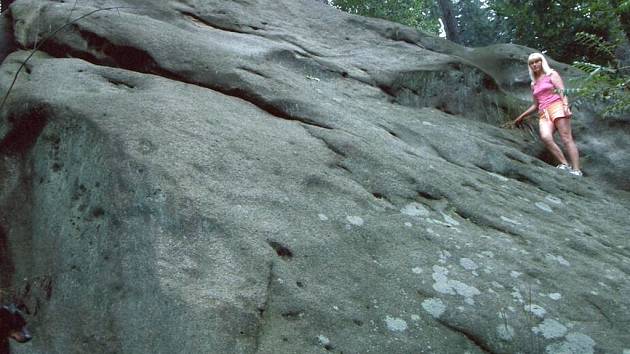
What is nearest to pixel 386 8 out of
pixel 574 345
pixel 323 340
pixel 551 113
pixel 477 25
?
pixel 477 25

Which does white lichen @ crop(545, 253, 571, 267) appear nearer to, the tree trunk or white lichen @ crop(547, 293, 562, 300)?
white lichen @ crop(547, 293, 562, 300)

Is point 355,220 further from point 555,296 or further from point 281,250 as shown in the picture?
point 555,296

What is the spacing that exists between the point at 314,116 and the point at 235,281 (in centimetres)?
277

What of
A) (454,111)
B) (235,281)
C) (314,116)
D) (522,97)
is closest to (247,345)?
(235,281)

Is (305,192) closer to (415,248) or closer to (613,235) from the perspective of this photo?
(415,248)

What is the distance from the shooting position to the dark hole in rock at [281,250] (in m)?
3.81

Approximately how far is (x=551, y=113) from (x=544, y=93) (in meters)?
0.37

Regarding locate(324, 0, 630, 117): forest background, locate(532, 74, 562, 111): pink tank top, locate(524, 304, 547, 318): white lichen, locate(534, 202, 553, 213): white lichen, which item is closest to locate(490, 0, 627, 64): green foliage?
locate(324, 0, 630, 117): forest background

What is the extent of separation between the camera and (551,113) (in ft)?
27.5

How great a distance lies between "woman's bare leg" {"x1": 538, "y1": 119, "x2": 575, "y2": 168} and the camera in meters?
8.05

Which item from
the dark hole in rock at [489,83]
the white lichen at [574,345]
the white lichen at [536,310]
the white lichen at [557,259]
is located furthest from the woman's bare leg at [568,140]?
the white lichen at [574,345]

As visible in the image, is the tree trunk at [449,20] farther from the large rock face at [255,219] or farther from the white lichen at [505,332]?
the white lichen at [505,332]

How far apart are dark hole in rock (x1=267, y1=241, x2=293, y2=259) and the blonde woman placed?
210 inches

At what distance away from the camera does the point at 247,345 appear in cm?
316
